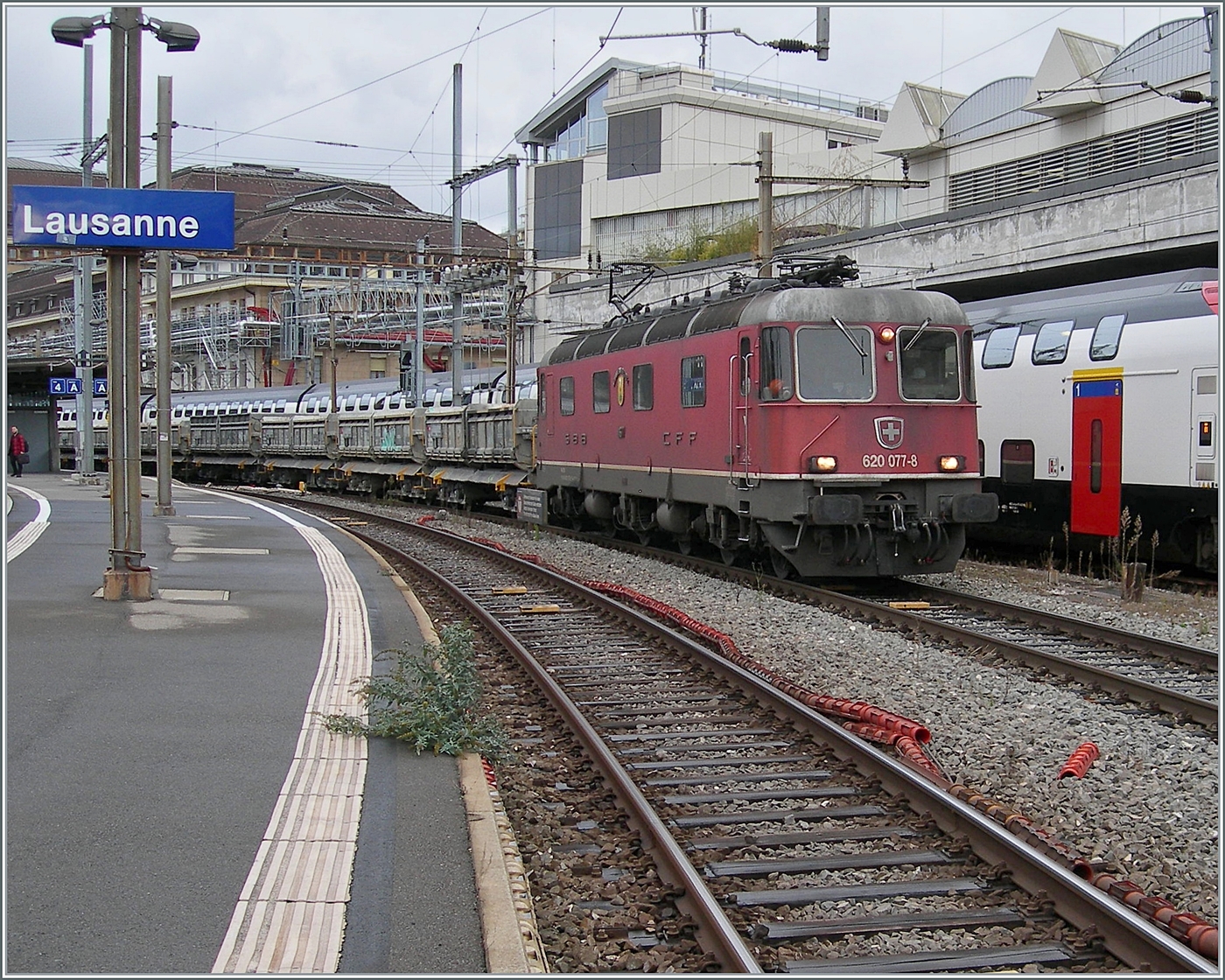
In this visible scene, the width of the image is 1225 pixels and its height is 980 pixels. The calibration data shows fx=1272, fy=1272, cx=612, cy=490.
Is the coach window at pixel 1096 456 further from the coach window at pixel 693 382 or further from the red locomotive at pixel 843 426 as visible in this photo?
the coach window at pixel 693 382

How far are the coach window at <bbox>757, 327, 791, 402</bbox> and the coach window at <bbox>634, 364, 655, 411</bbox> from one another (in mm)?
3705

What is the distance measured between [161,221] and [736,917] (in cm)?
891

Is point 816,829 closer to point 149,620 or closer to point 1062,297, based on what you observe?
point 149,620

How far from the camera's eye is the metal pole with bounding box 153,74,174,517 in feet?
76.0

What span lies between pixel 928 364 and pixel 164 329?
1579cm

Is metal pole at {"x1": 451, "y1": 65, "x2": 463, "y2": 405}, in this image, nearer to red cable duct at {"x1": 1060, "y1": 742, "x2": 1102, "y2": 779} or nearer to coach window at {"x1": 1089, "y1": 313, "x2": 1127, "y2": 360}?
coach window at {"x1": 1089, "y1": 313, "x2": 1127, "y2": 360}

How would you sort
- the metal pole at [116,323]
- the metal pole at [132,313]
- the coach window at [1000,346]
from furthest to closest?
the coach window at [1000,346] → the metal pole at [132,313] → the metal pole at [116,323]

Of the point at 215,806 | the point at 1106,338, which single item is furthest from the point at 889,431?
the point at 215,806

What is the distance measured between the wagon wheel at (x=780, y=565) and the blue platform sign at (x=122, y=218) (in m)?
7.11

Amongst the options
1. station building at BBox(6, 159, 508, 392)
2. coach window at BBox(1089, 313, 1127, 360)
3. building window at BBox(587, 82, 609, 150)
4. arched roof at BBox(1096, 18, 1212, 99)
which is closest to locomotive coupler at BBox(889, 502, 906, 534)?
coach window at BBox(1089, 313, 1127, 360)

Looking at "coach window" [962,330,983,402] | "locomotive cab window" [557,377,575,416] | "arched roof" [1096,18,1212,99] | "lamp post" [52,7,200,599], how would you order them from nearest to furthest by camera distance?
"lamp post" [52,7,200,599] → "coach window" [962,330,983,402] → "locomotive cab window" [557,377,575,416] → "arched roof" [1096,18,1212,99]

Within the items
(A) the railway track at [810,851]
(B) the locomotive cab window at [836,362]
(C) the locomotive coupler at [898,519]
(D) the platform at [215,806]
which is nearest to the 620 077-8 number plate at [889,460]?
(C) the locomotive coupler at [898,519]

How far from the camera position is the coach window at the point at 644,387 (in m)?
17.4

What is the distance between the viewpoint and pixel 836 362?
13.8 metres
